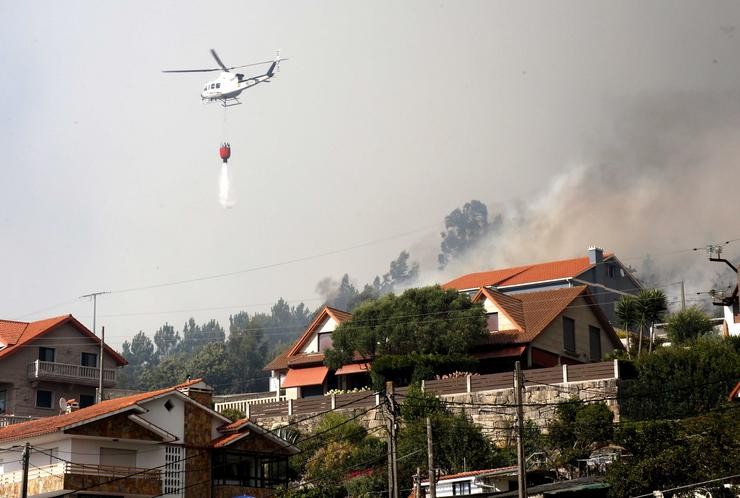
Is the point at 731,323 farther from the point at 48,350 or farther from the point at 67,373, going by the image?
the point at 48,350

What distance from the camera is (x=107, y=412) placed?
52750 millimetres

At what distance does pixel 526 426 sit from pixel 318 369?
24.7 metres

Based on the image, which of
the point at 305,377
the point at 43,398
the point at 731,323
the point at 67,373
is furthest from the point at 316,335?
the point at 731,323

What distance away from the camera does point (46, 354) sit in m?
82.1

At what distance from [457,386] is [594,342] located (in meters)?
20.1

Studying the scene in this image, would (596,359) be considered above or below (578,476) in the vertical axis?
above

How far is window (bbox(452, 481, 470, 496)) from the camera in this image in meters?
50.0

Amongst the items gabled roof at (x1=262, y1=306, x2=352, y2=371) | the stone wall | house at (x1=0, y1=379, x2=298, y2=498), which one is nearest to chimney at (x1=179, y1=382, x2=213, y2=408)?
house at (x1=0, y1=379, x2=298, y2=498)

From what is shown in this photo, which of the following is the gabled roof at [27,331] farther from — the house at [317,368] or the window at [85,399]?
the house at [317,368]

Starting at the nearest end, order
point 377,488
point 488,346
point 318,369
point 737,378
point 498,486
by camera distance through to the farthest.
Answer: point 498,486, point 377,488, point 737,378, point 488,346, point 318,369

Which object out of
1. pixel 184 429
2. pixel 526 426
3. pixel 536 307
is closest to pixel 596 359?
pixel 536 307

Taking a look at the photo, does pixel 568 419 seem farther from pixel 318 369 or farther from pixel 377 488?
pixel 318 369

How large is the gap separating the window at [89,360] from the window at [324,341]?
16.0 meters

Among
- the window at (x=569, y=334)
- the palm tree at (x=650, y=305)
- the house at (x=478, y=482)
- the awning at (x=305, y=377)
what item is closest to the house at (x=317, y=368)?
the awning at (x=305, y=377)
